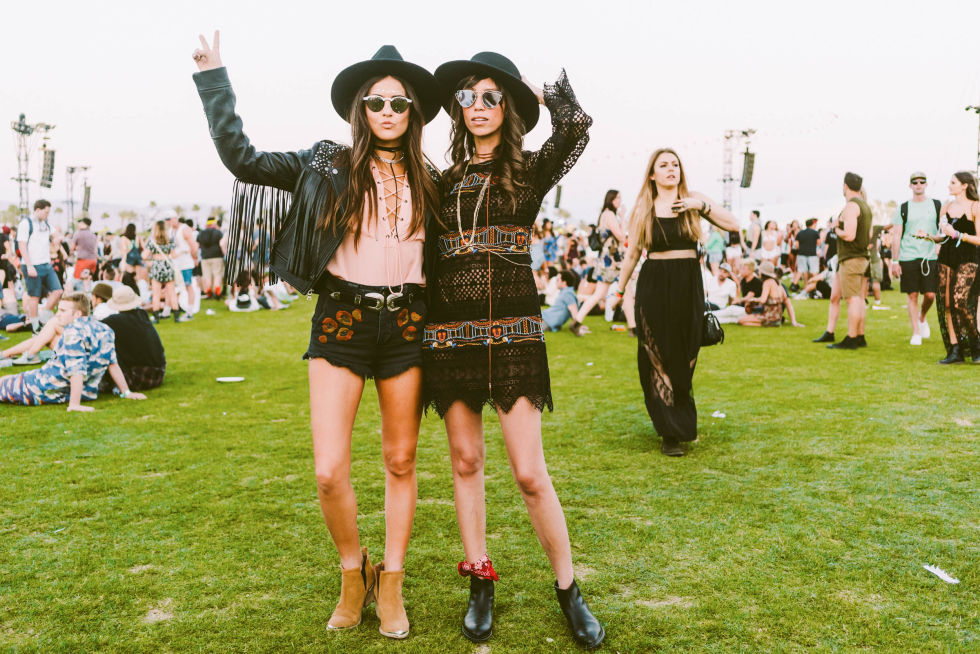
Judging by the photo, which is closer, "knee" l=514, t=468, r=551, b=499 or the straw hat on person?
"knee" l=514, t=468, r=551, b=499

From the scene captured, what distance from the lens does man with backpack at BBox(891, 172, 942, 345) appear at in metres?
8.85

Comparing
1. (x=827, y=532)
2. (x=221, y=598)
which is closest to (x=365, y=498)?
(x=221, y=598)

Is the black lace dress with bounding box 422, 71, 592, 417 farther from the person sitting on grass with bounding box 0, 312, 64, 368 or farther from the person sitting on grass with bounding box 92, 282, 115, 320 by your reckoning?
the person sitting on grass with bounding box 0, 312, 64, 368

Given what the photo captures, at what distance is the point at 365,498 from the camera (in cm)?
423

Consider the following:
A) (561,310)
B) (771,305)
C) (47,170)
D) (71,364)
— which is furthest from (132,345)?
(47,170)

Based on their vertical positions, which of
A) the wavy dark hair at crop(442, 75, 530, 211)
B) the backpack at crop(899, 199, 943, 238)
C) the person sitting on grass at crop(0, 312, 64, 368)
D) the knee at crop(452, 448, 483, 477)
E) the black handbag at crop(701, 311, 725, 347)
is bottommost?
the person sitting on grass at crop(0, 312, 64, 368)

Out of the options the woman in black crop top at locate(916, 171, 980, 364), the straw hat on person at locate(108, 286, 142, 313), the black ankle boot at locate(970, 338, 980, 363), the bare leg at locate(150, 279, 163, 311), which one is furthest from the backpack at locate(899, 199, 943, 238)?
the bare leg at locate(150, 279, 163, 311)

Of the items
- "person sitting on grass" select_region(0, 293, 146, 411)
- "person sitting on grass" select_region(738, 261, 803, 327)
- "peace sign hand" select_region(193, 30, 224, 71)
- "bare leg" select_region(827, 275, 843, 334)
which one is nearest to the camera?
"peace sign hand" select_region(193, 30, 224, 71)

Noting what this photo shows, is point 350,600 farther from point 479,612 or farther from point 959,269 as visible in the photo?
point 959,269

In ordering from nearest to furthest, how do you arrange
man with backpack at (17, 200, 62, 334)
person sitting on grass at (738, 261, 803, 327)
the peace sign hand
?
1. the peace sign hand
2. man with backpack at (17, 200, 62, 334)
3. person sitting on grass at (738, 261, 803, 327)

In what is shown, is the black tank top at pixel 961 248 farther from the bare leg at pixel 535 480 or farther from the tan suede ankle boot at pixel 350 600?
the tan suede ankle boot at pixel 350 600

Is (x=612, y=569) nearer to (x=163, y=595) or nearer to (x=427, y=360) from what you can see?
(x=427, y=360)

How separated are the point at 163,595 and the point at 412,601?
1013 mm

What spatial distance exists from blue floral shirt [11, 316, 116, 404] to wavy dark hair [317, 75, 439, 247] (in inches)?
199
